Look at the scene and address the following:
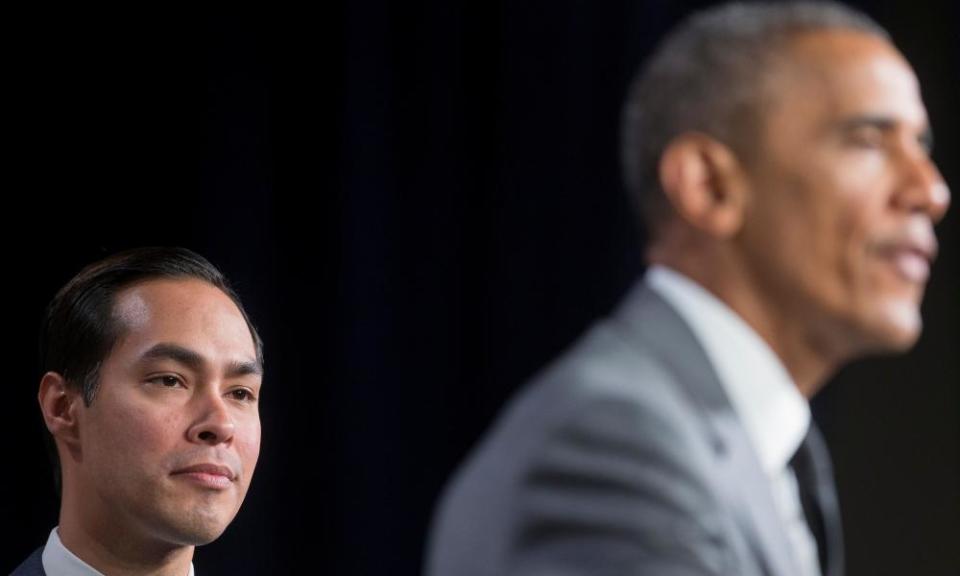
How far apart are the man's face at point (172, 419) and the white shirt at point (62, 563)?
48 mm

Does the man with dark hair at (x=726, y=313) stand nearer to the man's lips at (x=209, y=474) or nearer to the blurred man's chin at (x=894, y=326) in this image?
the blurred man's chin at (x=894, y=326)

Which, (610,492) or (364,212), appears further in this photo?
(364,212)

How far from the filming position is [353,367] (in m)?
2.45

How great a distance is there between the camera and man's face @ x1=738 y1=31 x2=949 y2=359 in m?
0.89

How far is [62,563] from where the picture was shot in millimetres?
1746

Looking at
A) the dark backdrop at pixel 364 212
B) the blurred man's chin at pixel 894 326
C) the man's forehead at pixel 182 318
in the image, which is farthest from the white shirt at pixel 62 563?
the blurred man's chin at pixel 894 326

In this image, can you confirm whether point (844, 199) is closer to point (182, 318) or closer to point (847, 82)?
point (847, 82)

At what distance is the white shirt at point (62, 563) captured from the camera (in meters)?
1.73

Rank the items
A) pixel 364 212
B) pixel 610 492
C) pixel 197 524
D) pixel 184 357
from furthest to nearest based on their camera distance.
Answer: pixel 364 212, pixel 184 357, pixel 197 524, pixel 610 492

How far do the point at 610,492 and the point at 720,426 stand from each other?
82 millimetres

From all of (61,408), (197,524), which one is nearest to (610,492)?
(197,524)

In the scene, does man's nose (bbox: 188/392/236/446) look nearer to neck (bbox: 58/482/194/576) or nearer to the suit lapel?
neck (bbox: 58/482/194/576)

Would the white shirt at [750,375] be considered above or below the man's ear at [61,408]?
above

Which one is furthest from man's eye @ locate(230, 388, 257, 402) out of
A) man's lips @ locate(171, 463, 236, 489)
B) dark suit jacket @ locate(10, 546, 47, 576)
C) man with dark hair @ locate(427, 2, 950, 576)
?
man with dark hair @ locate(427, 2, 950, 576)
